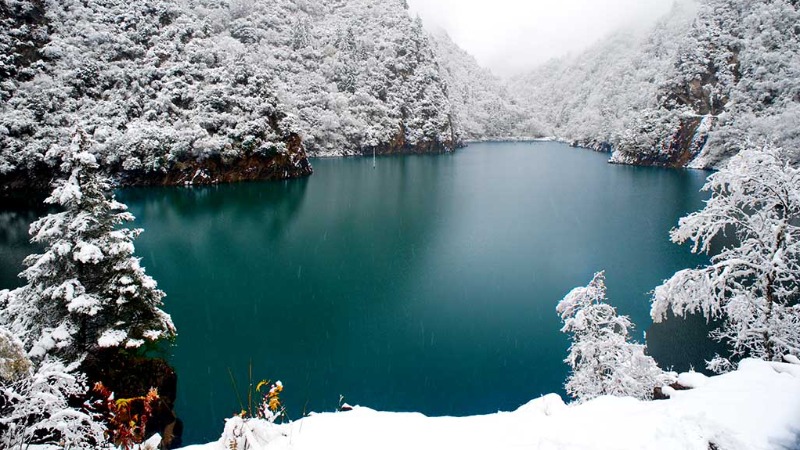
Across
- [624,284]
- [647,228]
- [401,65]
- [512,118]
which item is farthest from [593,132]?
[624,284]

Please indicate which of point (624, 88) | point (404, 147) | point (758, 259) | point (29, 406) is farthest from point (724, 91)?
point (29, 406)

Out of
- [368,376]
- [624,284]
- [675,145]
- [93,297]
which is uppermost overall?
[675,145]

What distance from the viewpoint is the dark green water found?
1580cm

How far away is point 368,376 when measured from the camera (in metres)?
16.2

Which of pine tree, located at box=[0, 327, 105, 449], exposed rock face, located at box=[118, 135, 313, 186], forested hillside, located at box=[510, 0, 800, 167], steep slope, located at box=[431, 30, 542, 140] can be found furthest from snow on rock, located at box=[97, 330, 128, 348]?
steep slope, located at box=[431, 30, 542, 140]

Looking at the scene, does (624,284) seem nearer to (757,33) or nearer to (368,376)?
(368,376)

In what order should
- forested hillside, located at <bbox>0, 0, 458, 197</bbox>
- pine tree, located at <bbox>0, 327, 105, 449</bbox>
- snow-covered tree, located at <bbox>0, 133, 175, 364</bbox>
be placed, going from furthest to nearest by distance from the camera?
forested hillside, located at <bbox>0, 0, 458, 197</bbox> < snow-covered tree, located at <bbox>0, 133, 175, 364</bbox> < pine tree, located at <bbox>0, 327, 105, 449</bbox>

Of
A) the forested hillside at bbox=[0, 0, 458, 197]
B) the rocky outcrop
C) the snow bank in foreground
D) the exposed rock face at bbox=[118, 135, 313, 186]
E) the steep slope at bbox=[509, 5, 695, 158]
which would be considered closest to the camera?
the snow bank in foreground

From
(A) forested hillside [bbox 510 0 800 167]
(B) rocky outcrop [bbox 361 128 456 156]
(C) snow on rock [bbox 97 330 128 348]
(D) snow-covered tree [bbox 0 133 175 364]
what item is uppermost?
(A) forested hillside [bbox 510 0 800 167]

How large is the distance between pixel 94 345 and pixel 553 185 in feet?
196

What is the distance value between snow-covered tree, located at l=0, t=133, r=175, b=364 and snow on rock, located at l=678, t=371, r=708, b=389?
1350cm

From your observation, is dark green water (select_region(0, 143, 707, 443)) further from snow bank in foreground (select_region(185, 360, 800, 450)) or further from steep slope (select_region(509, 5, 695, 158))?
steep slope (select_region(509, 5, 695, 158))

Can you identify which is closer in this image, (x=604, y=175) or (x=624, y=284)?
(x=624, y=284)

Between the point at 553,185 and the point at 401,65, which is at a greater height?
the point at 401,65
